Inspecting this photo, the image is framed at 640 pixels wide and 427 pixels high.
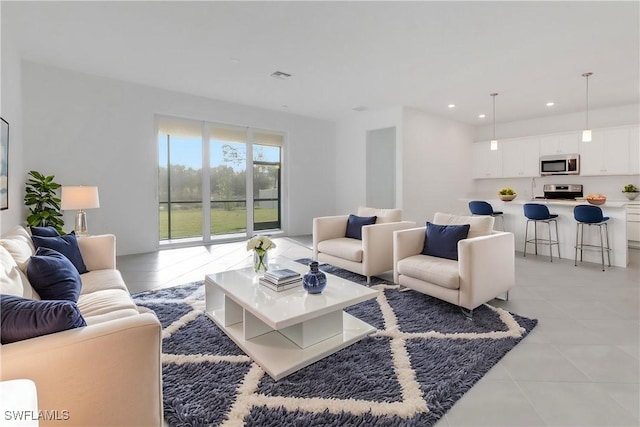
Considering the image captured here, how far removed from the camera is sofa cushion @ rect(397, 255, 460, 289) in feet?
8.86

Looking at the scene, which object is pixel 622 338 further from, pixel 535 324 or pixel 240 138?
pixel 240 138

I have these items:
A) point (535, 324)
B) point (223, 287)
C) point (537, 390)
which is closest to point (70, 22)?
point (223, 287)

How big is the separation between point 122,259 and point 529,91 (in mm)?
7048

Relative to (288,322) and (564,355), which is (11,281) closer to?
(288,322)

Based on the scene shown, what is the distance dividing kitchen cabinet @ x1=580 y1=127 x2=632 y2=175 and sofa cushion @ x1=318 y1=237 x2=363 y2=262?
18.0ft

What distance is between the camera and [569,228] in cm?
485

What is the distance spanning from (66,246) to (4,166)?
1304 millimetres

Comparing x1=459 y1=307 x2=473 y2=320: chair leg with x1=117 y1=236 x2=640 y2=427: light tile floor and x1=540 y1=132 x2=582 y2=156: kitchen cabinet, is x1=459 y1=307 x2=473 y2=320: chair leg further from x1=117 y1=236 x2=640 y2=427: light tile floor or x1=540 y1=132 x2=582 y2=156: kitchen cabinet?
x1=540 y1=132 x2=582 y2=156: kitchen cabinet

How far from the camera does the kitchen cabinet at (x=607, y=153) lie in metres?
5.84

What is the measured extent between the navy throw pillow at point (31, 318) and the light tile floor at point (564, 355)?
169cm

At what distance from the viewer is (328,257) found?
13.4 feet

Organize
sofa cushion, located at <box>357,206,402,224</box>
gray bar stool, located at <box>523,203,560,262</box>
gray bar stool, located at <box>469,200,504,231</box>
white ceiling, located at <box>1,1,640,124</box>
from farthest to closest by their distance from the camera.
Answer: gray bar stool, located at <box>469,200,504,231</box> → gray bar stool, located at <box>523,203,560,262</box> → sofa cushion, located at <box>357,206,402,224</box> → white ceiling, located at <box>1,1,640,124</box>

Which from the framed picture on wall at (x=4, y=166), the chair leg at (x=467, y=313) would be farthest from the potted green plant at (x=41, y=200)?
the chair leg at (x=467, y=313)

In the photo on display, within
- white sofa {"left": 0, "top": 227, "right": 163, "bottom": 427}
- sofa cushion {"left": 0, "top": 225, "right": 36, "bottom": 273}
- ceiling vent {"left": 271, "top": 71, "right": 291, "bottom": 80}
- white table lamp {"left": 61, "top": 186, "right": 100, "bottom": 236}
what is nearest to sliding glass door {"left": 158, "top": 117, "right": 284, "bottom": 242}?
white table lamp {"left": 61, "top": 186, "right": 100, "bottom": 236}
